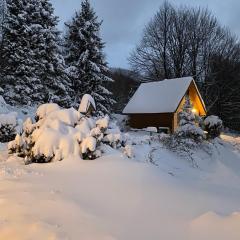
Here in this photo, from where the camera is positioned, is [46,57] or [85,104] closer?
[85,104]

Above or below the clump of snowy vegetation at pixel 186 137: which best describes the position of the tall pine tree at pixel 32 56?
above

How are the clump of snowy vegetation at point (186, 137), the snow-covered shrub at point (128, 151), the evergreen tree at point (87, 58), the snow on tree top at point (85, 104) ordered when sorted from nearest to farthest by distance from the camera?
the snow-covered shrub at point (128, 151) → the snow on tree top at point (85, 104) → the clump of snowy vegetation at point (186, 137) → the evergreen tree at point (87, 58)

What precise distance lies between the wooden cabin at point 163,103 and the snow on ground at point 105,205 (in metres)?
18.0

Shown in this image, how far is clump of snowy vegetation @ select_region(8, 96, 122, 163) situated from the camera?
26.7ft

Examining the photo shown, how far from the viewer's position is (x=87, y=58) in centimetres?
2653

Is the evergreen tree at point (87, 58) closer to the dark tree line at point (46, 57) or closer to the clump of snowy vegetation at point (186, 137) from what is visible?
the dark tree line at point (46, 57)

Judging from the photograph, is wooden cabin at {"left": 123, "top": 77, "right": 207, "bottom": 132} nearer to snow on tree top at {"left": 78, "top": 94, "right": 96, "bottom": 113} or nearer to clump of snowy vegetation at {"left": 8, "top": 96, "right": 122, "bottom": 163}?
snow on tree top at {"left": 78, "top": 94, "right": 96, "bottom": 113}

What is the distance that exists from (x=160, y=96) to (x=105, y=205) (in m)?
22.6

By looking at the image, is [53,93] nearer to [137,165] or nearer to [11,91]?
[11,91]

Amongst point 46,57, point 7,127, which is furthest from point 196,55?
point 7,127

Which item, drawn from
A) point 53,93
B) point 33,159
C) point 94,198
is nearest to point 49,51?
point 53,93

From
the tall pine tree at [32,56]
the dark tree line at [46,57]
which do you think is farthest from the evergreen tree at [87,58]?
the tall pine tree at [32,56]

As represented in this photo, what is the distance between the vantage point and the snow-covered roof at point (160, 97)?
84.9 feet

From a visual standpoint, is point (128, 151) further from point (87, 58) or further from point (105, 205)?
point (87, 58)
